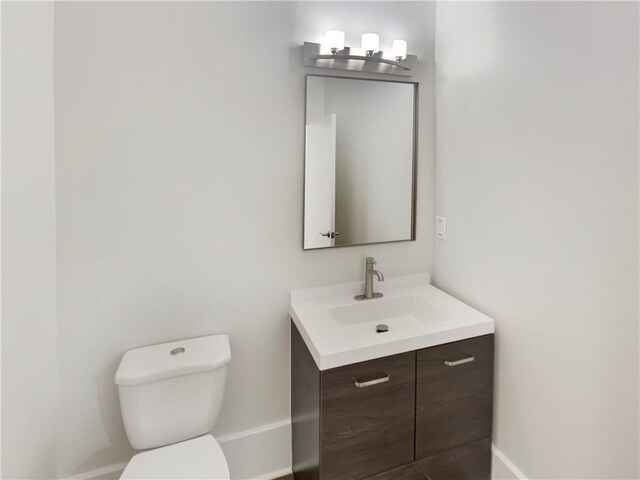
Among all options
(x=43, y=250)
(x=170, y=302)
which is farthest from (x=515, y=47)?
(x=43, y=250)

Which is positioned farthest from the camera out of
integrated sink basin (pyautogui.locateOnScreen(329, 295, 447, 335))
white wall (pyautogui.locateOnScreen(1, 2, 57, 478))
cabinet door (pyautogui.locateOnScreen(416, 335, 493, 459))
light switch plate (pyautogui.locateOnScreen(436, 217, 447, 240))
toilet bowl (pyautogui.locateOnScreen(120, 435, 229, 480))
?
light switch plate (pyautogui.locateOnScreen(436, 217, 447, 240))

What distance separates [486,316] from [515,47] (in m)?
1.09

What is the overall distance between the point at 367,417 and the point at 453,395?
0.39 m

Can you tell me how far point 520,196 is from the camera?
4.63 ft

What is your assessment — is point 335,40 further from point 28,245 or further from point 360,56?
point 28,245

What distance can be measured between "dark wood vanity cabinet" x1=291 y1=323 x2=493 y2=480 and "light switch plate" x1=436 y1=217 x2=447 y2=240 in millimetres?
578

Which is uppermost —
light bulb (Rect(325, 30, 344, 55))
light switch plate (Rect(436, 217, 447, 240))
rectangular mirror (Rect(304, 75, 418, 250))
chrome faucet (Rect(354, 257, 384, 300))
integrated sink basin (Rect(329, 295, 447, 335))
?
light bulb (Rect(325, 30, 344, 55))

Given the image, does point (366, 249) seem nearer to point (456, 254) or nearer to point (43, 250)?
point (456, 254)

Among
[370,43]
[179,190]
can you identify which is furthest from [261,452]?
[370,43]

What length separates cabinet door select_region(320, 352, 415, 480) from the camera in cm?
132

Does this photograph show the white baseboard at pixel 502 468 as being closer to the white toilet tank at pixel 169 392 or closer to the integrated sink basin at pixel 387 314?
the integrated sink basin at pixel 387 314

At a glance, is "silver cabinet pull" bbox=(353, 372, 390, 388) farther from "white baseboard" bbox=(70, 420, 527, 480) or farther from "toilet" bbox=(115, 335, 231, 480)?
"white baseboard" bbox=(70, 420, 527, 480)

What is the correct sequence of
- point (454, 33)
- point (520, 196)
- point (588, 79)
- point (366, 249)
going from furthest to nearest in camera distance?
1. point (366, 249)
2. point (454, 33)
3. point (520, 196)
4. point (588, 79)

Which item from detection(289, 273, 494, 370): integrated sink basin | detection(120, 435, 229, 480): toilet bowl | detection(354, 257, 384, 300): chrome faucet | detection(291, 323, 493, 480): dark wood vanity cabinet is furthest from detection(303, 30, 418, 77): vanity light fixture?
detection(120, 435, 229, 480): toilet bowl
